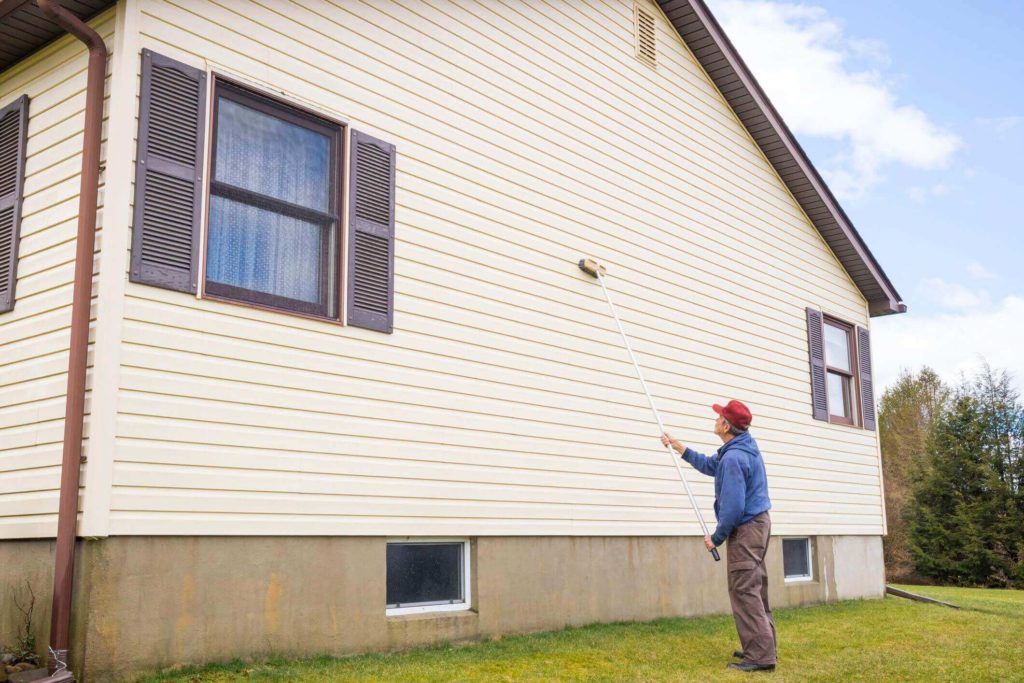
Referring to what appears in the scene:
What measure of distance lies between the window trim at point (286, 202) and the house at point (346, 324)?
0.8 inches

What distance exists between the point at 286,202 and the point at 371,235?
668mm

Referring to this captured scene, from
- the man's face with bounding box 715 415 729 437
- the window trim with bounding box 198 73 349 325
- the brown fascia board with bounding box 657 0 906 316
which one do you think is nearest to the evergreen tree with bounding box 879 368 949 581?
the brown fascia board with bounding box 657 0 906 316

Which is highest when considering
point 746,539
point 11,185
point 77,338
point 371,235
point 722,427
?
point 11,185

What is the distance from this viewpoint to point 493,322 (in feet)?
27.6

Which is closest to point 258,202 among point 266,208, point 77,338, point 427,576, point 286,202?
point 266,208

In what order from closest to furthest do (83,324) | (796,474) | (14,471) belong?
(83,324) < (14,471) < (796,474)

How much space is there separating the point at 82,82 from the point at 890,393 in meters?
39.1

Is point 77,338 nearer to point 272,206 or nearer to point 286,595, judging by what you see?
point 272,206

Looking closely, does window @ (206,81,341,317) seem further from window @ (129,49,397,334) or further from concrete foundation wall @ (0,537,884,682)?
concrete foundation wall @ (0,537,884,682)

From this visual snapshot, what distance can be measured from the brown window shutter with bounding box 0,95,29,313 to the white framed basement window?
310 centimetres

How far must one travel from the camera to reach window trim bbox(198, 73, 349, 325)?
6652 mm

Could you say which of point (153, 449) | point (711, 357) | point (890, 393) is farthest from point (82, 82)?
point (890, 393)

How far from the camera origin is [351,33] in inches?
303

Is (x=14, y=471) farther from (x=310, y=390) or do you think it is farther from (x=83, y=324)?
(x=310, y=390)
